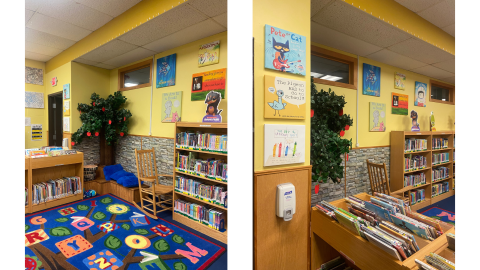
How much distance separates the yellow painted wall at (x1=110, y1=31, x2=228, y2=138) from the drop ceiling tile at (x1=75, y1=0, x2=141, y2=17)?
652 millimetres

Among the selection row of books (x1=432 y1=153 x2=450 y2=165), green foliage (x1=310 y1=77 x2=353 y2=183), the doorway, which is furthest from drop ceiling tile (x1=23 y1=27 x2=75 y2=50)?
row of books (x1=432 y1=153 x2=450 y2=165)

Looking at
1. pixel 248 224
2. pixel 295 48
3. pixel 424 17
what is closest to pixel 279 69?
pixel 295 48

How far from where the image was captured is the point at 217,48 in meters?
2.15

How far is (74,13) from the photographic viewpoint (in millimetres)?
2158

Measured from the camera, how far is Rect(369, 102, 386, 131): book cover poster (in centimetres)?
220

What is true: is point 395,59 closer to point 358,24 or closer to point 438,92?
point 438,92

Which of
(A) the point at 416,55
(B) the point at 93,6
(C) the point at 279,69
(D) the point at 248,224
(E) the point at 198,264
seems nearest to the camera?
(D) the point at 248,224

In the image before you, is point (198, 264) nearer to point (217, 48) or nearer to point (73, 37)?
point (217, 48)

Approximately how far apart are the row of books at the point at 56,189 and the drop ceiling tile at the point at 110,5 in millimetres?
2182

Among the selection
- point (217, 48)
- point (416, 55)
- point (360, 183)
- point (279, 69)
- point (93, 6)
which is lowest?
point (360, 183)

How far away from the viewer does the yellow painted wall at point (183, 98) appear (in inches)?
84.6

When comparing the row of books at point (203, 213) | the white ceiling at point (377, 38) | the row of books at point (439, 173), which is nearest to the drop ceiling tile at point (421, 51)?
the white ceiling at point (377, 38)

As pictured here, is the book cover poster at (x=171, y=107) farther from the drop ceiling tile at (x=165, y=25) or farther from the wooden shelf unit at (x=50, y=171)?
the wooden shelf unit at (x=50, y=171)
